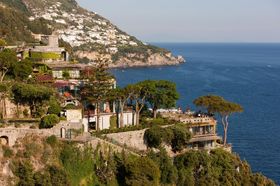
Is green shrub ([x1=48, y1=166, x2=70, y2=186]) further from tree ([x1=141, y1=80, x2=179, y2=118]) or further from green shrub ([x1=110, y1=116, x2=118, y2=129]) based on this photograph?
tree ([x1=141, y1=80, x2=179, y2=118])

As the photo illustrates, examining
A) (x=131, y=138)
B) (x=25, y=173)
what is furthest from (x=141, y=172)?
(x=25, y=173)

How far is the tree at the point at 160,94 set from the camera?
43.7m

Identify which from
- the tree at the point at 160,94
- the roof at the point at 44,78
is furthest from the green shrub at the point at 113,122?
the roof at the point at 44,78

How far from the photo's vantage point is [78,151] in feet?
106

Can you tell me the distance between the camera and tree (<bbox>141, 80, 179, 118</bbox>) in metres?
43.7

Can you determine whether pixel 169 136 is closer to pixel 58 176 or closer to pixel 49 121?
pixel 49 121

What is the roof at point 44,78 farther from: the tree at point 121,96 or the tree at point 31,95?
the tree at point 121,96

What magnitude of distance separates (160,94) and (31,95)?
13.1 m

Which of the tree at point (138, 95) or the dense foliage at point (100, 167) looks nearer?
the dense foliage at point (100, 167)

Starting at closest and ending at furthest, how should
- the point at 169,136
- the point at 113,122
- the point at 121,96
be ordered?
the point at 169,136 → the point at 121,96 → the point at 113,122

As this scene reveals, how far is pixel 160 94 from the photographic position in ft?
144

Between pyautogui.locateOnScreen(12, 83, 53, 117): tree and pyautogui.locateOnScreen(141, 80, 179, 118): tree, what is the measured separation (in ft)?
34.1

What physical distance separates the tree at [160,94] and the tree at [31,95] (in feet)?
34.1

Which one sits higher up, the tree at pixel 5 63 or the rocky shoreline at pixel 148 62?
the tree at pixel 5 63
